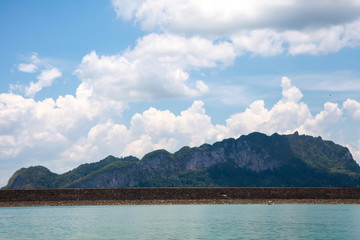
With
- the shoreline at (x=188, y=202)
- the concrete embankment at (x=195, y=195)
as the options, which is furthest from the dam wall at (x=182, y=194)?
the shoreline at (x=188, y=202)

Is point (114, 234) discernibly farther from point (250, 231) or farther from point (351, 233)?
point (351, 233)

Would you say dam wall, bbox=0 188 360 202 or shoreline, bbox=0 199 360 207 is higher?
dam wall, bbox=0 188 360 202

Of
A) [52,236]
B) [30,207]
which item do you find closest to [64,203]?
[30,207]

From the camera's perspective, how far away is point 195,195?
69062mm

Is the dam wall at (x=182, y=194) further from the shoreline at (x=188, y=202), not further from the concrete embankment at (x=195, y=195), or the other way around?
the shoreline at (x=188, y=202)

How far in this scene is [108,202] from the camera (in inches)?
2687

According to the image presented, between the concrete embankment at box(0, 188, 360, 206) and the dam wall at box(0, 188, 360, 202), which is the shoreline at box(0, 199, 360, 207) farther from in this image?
the dam wall at box(0, 188, 360, 202)

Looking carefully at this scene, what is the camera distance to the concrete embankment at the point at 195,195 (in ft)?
221

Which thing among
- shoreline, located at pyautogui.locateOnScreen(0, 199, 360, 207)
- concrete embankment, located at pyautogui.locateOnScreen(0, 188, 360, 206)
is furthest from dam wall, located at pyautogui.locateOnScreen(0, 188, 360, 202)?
shoreline, located at pyautogui.locateOnScreen(0, 199, 360, 207)

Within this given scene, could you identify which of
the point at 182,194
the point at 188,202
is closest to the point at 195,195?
the point at 188,202

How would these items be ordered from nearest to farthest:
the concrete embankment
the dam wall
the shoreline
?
the shoreline < the dam wall < the concrete embankment

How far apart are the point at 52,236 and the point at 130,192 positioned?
125 ft

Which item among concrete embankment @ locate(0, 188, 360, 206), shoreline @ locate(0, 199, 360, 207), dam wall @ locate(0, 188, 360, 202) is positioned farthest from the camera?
concrete embankment @ locate(0, 188, 360, 206)

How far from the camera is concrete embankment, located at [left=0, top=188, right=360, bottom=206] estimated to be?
67.5 meters
